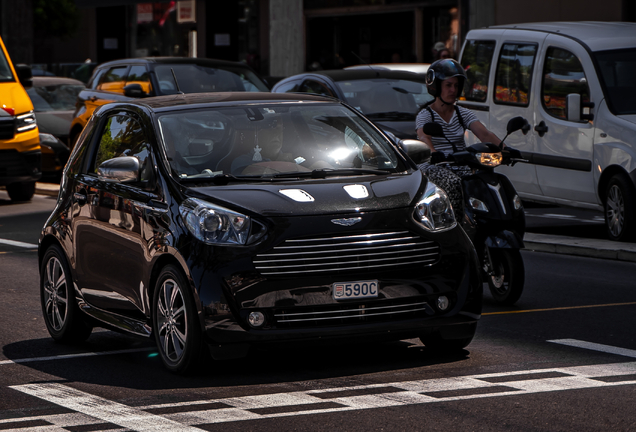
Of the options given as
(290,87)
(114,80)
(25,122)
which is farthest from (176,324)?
(114,80)

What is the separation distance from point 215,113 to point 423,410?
2.55 meters

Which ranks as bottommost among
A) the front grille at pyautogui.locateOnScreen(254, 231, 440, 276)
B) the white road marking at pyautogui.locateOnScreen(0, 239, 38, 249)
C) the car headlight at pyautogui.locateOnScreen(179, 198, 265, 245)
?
the white road marking at pyautogui.locateOnScreen(0, 239, 38, 249)

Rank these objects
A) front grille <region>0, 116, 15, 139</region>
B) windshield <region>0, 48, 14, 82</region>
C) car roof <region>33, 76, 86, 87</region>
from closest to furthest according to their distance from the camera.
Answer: front grille <region>0, 116, 15, 139</region> → windshield <region>0, 48, 14, 82</region> → car roof <region>33, 76, 86, 87</region>

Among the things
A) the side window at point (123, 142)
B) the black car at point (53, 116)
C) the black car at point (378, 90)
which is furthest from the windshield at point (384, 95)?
the side window at point (123, 142)

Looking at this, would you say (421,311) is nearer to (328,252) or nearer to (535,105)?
(328,252)

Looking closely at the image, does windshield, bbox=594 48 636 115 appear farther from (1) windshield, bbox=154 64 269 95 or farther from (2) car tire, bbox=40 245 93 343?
(1) windshield, bbox=154 64 269 95

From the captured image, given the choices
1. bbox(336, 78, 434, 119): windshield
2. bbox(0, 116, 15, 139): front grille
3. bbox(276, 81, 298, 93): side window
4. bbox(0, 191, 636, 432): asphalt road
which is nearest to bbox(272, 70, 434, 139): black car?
bbox(336, 78, 434, 119): windshield

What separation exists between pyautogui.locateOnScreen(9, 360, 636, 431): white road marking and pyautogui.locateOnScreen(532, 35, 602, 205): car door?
6388mm

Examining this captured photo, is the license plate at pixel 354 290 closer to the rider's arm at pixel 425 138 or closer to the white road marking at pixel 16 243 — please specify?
the rider's arm at pixel 425 138

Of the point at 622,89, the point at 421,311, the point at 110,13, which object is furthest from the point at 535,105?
the point at 110,13

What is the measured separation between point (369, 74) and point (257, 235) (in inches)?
410

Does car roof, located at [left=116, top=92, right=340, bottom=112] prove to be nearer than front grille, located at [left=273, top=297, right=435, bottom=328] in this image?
No

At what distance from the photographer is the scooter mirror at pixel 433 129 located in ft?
29.2

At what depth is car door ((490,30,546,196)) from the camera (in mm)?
13672
